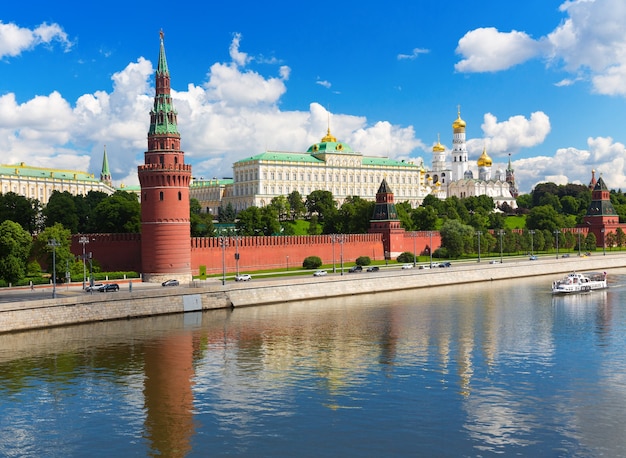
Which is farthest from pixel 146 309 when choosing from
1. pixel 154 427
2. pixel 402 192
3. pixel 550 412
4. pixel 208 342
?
pixel 402 192

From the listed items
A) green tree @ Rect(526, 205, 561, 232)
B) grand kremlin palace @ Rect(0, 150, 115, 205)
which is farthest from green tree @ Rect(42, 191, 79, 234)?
green tree @ Rect(526, 205, 561, 232)

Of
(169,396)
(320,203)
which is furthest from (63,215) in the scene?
(169,396)

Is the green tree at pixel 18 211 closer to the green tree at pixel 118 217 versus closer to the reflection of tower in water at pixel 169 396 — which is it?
the green tree at pixel 118 217

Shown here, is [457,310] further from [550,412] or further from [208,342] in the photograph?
[550,412]

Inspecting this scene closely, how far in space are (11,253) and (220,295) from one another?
13.3 metres

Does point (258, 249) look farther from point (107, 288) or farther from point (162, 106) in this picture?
point (107, 288)

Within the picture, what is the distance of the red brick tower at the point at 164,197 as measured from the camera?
5353 centimetres

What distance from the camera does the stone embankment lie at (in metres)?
37.9

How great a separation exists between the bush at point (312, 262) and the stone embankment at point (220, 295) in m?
9.27

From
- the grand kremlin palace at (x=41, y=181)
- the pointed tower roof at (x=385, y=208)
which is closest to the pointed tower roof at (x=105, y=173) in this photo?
the grand kremlin palace at (x=41, y=181)

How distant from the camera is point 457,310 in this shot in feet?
144

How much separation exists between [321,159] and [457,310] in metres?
87.1

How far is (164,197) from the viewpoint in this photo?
53.8m

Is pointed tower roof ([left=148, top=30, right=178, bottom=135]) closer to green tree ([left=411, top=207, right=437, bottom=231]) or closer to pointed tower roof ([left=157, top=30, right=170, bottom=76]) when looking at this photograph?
pointed tower roof ([left=157, top=30, right=170, bottom=76])
